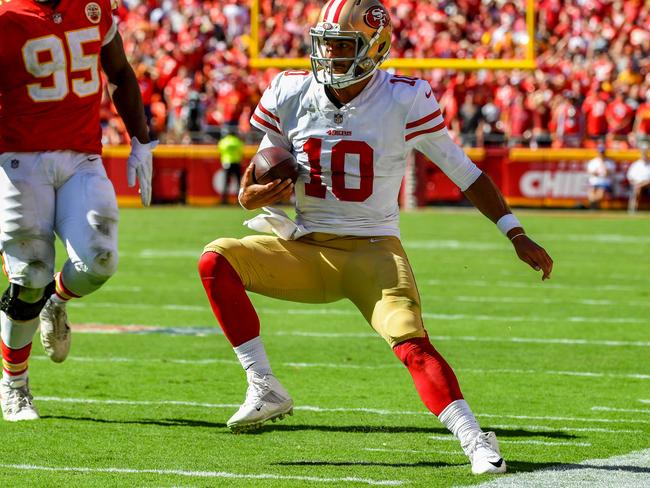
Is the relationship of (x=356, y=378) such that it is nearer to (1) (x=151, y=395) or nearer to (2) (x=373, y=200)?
(1) (x=151, y=395)

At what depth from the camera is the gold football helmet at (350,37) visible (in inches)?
188

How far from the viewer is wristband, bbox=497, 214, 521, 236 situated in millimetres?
4715

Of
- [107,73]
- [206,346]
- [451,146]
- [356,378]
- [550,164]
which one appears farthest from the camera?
[550,164]

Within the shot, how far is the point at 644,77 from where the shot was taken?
20.4 metres

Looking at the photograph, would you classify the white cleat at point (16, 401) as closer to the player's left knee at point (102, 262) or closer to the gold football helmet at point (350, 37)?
the player's left knee at point (102, 262)

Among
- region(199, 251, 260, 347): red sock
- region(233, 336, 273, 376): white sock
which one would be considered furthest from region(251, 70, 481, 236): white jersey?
region(233, 336, 273, 376): white sock

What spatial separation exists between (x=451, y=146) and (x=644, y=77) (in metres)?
16.3

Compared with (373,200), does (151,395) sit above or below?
below

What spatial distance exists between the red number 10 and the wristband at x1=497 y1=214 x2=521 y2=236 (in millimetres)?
481

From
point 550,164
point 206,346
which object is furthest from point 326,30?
point 550,164

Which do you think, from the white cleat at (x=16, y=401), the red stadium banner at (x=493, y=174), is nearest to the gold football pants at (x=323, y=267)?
the white cleat at (x=16, y=401)

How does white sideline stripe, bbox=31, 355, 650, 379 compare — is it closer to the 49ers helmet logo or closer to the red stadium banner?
the 49ers helmet logo

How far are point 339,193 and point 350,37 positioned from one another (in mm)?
554

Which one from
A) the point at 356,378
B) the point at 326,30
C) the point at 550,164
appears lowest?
the point at 550,164
